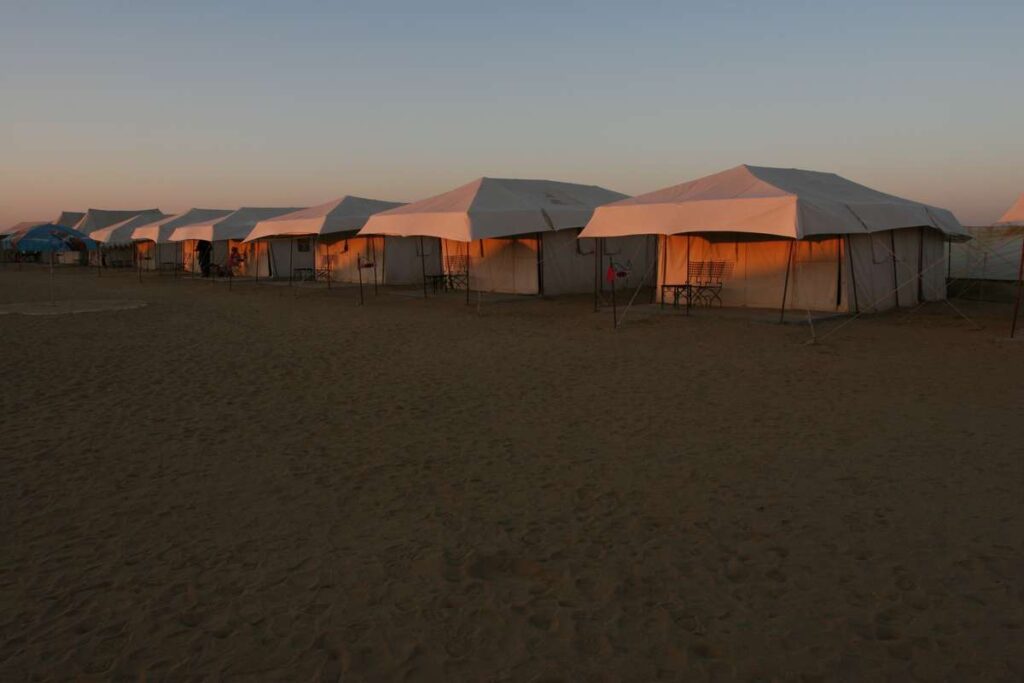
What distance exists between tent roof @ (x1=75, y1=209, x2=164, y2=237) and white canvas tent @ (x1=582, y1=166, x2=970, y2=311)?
130ft

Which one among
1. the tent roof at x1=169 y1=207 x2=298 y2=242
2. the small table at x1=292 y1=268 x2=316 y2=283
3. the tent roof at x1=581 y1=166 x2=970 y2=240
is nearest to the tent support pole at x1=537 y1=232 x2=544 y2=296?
the tent roof at x1=581 y1=166 x2=970 y2=240

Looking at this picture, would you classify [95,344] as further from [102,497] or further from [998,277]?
[998,277]

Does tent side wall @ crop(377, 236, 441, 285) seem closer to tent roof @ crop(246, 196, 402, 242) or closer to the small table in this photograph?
tent roof @ crop(246, 196, 402, 242)

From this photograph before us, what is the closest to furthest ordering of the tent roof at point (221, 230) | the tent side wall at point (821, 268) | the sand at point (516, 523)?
1. the sand at point (516, 523)
2. the tent side wall at point (821, 268)
3. the tent roof at point (221, 230)

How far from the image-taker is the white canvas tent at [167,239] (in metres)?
29.5

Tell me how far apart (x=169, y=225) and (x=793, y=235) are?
26.9 metres

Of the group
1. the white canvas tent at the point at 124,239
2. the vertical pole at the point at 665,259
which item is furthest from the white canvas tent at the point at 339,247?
the vertical pole at the point at 665,259

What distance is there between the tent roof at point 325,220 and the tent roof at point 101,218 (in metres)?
27.0

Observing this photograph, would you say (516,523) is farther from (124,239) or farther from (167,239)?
(124,239)

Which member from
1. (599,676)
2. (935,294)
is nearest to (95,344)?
(599,676)

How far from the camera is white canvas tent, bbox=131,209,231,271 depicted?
29.5 meters

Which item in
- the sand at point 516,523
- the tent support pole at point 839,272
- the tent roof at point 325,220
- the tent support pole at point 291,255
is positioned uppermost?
the tent roof at point 325,220

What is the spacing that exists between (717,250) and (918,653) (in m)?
13.5

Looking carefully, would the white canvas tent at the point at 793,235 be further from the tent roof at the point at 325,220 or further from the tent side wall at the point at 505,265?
the tent roof at the point at 325,220
